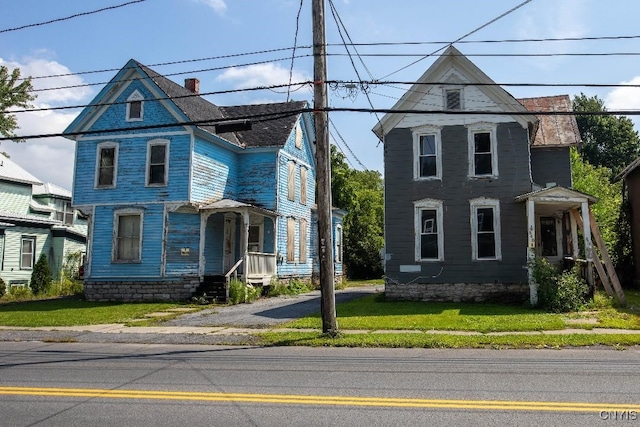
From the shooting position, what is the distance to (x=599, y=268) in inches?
675

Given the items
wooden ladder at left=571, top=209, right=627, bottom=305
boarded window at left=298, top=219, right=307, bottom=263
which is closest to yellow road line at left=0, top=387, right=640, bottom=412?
wooden ladder at left=571, top=209, right=627, bottom=305

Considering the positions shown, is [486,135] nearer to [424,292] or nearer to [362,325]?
[424,292]

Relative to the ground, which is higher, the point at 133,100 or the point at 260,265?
the point at 133,100

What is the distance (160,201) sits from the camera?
21.9m

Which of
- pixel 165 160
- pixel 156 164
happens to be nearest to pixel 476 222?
pixel 165 160

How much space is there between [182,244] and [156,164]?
12.2ft

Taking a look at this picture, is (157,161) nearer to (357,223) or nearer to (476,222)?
(476,222)

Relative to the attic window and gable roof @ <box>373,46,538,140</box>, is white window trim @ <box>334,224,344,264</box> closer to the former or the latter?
gable roof @ <box>373,46,538,140</box>

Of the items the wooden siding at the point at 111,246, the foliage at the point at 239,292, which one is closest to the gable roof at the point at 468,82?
the foliage at the point at 239,292

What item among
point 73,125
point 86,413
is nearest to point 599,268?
point 86,413

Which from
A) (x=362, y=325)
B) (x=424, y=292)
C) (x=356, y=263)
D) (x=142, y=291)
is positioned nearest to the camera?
(x=362, y=325)

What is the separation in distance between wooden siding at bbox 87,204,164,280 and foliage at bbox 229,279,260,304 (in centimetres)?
350

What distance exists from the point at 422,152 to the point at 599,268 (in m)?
7.44

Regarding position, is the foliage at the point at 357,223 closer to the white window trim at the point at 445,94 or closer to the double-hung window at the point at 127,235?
the double-hung window at the point at 127,235
